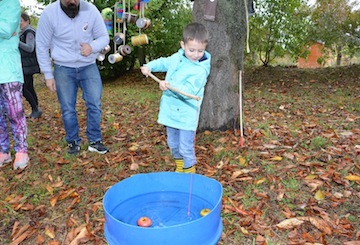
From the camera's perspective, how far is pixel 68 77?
3.41 metres

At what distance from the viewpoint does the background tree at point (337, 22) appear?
774 centimetres

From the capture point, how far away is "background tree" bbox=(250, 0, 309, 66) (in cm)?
891

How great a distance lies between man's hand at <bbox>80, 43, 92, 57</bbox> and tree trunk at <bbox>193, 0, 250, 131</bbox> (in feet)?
3.97

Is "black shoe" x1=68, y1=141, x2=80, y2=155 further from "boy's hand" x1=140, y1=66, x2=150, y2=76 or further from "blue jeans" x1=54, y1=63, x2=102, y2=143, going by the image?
"boy's hand" x1=140, y1=66, x2=150, y2=76

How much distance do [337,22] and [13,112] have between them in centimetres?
728

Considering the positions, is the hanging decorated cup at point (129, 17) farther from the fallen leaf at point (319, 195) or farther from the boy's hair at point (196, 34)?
the fallen leaf at point (319, 195)

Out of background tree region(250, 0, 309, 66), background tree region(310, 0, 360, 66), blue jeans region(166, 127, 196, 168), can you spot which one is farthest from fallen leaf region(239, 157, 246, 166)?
background tree region(250, 0, 309, 66)

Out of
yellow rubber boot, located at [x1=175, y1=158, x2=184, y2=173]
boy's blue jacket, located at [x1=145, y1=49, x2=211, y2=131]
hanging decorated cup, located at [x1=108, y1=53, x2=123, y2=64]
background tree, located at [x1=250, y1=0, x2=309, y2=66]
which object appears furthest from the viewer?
background tree, located at [x1=250, y1=0, x2=309, y2=66]

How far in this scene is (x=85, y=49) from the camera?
330 cm

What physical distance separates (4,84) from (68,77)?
1.90 feet

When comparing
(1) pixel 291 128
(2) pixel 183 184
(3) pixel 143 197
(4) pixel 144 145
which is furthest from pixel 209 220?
(1) pixel 291 128

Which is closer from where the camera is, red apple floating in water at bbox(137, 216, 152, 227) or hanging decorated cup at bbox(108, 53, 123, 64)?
red apple floating in water at bbox(137, 216, 152, 227)

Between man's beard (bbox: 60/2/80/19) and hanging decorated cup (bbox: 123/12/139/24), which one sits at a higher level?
man's beard (bbox: 60/2/80/19)

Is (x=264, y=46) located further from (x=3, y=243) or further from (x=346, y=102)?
(x=3, y=243)
